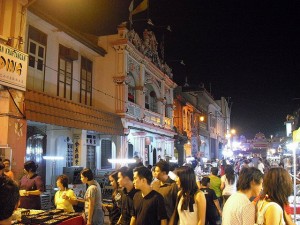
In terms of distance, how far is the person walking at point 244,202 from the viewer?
4029 mm

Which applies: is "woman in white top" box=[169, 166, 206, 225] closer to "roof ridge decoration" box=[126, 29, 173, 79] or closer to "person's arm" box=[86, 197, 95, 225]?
"person's arm" box=[86, 197, 95, 225]

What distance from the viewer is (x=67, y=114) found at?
15000 mm

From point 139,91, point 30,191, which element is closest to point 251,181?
point 30,191

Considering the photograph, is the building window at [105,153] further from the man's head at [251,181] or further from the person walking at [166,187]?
the man's head at [251,181]

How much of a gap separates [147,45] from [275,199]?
862 inches

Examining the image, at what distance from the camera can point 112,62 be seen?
20.3 m

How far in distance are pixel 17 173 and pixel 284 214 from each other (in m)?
10.2

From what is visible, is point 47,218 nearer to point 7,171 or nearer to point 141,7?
point 7,171

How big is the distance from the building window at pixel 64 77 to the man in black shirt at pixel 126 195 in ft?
36.9

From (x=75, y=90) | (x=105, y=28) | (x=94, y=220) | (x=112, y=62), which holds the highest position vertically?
(x=105, y=28)

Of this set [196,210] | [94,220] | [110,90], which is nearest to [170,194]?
[196,210]

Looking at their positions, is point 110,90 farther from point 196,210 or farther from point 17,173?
point 196,210

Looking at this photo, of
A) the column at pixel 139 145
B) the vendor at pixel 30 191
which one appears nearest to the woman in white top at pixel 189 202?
the vendor at pixel 30 191

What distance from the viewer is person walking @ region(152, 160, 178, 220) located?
614 cm
